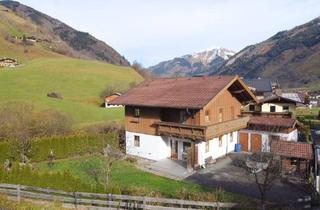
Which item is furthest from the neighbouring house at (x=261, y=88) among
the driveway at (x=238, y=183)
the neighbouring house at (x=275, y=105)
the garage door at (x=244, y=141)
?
the driveway at (x=238, y=183)

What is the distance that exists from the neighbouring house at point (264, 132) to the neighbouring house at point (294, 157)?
489 centimetres

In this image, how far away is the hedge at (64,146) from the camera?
32125 millimetres

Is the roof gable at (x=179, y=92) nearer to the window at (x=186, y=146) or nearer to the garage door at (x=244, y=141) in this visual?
the window at (x=186, y=146)

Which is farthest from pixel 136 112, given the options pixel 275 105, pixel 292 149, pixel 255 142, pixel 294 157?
pixel 275 105

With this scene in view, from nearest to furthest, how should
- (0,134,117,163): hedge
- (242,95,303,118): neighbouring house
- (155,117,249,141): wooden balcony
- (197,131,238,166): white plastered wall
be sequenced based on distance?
(155,117,249,141): wooden balcony, (197,131,238,166): white plastered wall, (0,134,117,163): hedge, (242,95,303,118): neighbouring house

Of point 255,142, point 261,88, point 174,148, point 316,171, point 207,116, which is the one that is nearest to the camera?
point 316,171

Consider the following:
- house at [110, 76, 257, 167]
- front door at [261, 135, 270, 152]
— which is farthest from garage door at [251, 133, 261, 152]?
house at [110, 76, 257, 167]

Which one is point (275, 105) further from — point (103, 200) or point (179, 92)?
point (103, 200)

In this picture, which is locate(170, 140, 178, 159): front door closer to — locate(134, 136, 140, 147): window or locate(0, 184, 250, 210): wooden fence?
locate(134, 136, 140, 147): window

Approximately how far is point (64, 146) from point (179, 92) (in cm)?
1176

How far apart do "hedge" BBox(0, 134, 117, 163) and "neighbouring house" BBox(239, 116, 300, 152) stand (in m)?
13.0

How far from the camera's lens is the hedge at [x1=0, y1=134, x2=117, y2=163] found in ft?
105

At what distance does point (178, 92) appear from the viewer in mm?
32375

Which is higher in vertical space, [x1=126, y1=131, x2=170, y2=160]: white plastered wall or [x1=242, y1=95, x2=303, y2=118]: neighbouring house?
[x1=242, y1=95, x2=303, y2=118]: neighbouring house
